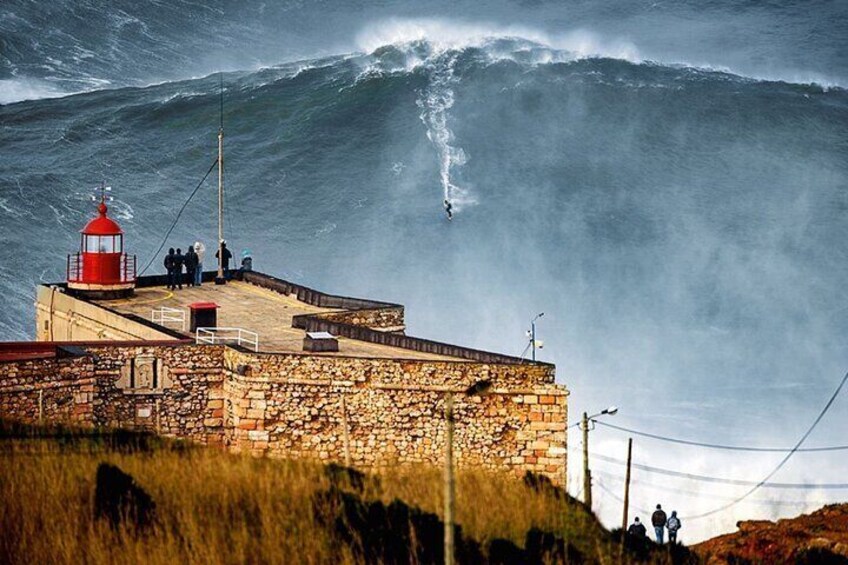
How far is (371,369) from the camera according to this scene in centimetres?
3372

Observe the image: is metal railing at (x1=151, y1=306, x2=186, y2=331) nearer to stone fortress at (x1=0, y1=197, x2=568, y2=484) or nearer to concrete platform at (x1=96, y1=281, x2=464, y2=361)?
concrete platform at (x1=96, y1=281, x2=464, y2=361)

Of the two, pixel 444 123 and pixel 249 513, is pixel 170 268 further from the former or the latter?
pixel 444 123

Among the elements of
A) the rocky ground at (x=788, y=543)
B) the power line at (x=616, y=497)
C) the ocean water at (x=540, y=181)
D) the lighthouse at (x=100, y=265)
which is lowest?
the rocky ground at (x=788, y=543)

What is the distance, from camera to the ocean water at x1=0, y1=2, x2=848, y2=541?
71062 mm

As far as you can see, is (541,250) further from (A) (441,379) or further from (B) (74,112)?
(A) (441,379)

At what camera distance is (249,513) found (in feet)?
63.7

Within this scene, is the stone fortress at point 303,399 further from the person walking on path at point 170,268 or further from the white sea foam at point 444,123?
the white sea foam at point 444,123

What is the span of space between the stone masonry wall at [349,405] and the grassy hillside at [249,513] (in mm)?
9525

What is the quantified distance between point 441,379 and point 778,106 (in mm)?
74892

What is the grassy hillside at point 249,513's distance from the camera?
1788 cm

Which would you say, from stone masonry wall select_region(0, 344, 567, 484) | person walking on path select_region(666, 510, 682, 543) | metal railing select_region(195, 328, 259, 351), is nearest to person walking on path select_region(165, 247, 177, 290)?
metal railing select_region(195, 328, 259, 351)

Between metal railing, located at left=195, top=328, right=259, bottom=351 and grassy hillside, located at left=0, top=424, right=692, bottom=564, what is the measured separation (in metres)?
12.6

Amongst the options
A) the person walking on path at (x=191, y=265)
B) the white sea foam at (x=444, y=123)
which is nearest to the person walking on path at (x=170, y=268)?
the person walking on path at (x=191, y=265)

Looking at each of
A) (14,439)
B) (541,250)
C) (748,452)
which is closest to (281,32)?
(541,250)
